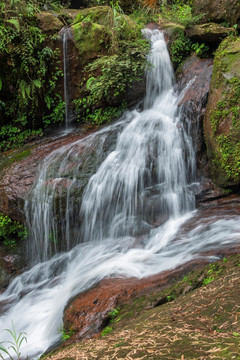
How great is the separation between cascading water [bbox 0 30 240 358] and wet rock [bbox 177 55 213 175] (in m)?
0.25

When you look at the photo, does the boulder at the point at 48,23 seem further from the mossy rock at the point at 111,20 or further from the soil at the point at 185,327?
the soil at the point at 185,327

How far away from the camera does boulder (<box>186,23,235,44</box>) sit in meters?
7.83

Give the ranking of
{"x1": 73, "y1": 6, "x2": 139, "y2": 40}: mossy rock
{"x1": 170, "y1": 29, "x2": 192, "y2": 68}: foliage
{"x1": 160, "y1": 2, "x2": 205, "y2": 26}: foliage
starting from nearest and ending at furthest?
1. {"x1": 160, "y1": 2, "x2": 205, "y2": 26}: foliage
2. {"x1": 170, "y1": 29, "x2": 192, "y2": 68}: foliage
3. {"x1": 73, "y1": 6, "x2": 139, "y2": 40}: mossy rock

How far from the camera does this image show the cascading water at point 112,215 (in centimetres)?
498

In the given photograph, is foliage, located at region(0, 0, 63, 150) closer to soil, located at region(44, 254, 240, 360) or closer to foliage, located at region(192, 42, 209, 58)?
foliage, located at region(192, 42, 209, 58)

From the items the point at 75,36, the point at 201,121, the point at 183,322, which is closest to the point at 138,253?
the point at 183,322

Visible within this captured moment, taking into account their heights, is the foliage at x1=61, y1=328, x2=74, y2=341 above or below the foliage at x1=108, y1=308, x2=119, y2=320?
below

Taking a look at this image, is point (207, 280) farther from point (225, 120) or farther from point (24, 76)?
point (24, 76)

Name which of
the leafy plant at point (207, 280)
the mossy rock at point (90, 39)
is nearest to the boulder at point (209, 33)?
the mossy rock at point (90, 39)

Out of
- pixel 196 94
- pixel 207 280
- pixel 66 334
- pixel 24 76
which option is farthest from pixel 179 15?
pixel 66 334

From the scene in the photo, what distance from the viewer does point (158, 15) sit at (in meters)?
11.4

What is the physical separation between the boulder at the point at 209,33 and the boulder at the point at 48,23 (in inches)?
166

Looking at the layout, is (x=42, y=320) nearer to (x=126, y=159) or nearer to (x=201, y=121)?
(x=126, y=159)

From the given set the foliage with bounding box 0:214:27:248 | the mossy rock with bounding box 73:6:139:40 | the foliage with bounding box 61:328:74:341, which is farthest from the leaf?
the foliage with bounding box 61:328:74:341
